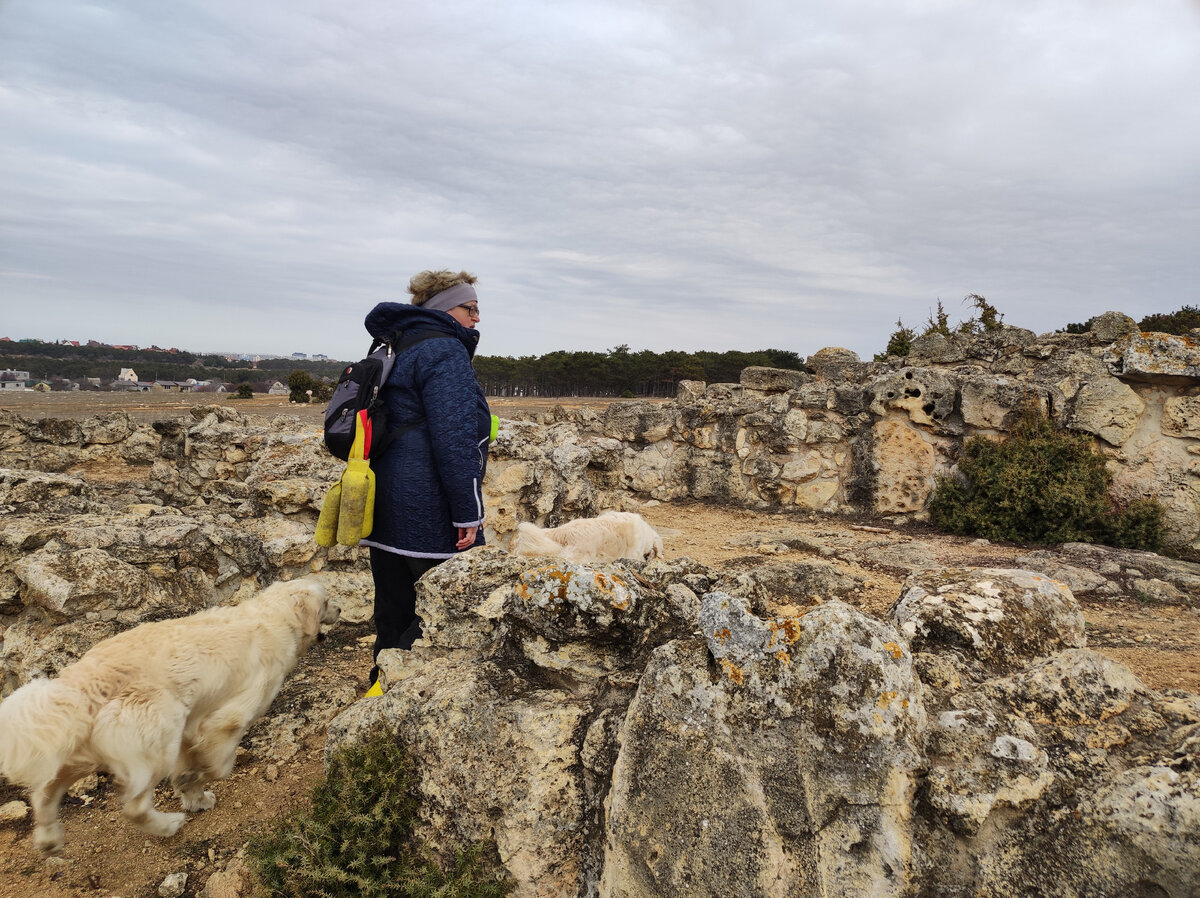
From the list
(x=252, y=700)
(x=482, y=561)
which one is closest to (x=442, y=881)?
(x=482, y=561)

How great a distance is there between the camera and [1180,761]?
1.80 meters

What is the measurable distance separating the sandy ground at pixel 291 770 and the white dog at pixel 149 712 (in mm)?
118

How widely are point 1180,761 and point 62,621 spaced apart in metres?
5.07

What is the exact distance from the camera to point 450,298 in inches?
137

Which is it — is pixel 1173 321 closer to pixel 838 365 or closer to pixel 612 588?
pixel 838 365

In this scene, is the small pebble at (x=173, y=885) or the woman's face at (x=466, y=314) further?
the woman's face at (x=466, y=314)

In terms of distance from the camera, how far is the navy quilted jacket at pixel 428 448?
127 inches

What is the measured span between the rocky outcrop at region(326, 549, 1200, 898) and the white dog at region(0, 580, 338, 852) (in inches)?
28.2

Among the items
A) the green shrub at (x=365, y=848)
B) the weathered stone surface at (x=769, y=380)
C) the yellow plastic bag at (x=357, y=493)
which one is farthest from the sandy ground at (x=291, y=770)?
the weathered stone surface at (x=769, y=380)

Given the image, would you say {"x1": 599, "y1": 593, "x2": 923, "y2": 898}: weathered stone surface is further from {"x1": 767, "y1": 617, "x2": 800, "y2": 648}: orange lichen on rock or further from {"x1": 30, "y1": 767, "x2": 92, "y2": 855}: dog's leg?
{"x1": 30, "y1": 767, "x2": 92, "y2": 855}: dog's leg

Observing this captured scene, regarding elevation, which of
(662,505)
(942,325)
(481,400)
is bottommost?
(662,505)

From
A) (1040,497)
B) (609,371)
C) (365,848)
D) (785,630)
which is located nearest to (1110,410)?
(1040,497)

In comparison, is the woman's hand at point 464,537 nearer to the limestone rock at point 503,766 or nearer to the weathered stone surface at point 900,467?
the limestone rock at point 503,766

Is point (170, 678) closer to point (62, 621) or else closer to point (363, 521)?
point (363, 521)
